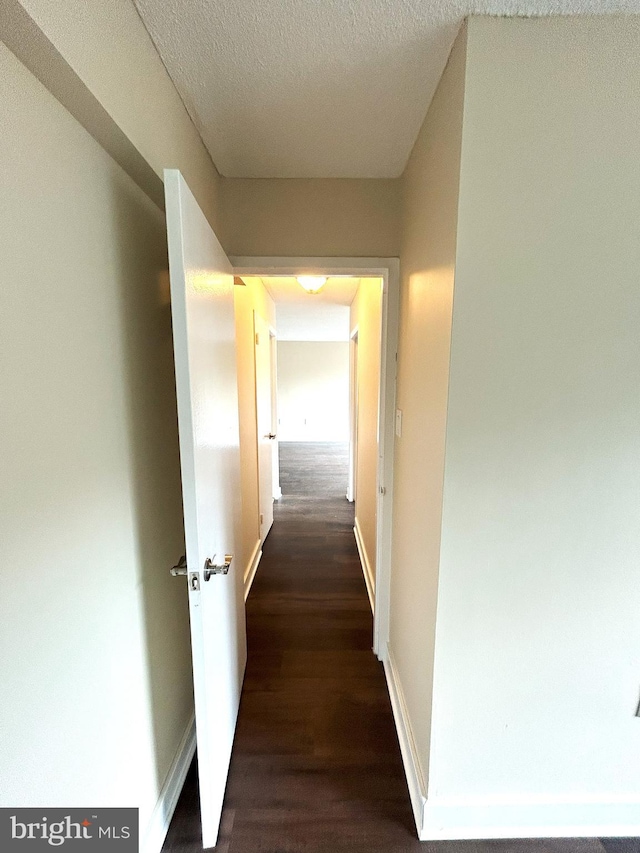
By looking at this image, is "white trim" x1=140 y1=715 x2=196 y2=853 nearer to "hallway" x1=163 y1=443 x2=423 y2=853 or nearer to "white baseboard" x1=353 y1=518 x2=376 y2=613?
"hallway" x1=163 y1=443 x2=423 y2=853

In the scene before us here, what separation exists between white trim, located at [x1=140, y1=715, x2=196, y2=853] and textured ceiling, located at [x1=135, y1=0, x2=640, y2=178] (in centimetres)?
228

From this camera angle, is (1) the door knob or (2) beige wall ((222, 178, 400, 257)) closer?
(1) the door knob

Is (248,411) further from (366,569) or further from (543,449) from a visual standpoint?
(543,449)

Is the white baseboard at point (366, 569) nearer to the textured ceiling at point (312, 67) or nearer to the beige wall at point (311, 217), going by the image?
the beige wall at point (311, 217)

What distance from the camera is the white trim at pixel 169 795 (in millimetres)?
1114

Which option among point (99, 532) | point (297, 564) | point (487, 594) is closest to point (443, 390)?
point (487, 594)

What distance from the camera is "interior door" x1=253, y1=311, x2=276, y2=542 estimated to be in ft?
10.0

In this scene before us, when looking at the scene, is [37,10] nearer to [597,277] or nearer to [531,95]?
[531,95]

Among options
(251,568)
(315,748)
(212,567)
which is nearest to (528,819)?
(315,748)

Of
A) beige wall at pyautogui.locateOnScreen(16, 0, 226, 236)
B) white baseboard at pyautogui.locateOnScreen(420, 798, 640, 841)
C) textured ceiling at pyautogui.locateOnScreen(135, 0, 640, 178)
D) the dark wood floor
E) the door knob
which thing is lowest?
the dark wood floor

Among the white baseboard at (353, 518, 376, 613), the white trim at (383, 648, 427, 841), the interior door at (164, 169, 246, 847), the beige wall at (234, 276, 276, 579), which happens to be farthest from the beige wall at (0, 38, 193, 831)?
the white baseboard at (353, 518, 376, 613)

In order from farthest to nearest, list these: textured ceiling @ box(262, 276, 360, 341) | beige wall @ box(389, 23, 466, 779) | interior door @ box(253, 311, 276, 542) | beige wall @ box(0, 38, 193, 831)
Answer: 1. textured ceiling @ box(262, 276, 360, 341)
2. interior door @ box(253, 311, 276, 542)
3. beige wall @ box(389, 23, 466, 779)
4. beige wall @ box(0, 38, 193, 831)

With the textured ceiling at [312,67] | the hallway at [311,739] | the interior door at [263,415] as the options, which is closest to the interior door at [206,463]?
the hallway at [311,739]

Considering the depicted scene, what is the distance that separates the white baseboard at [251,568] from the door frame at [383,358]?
986mm
